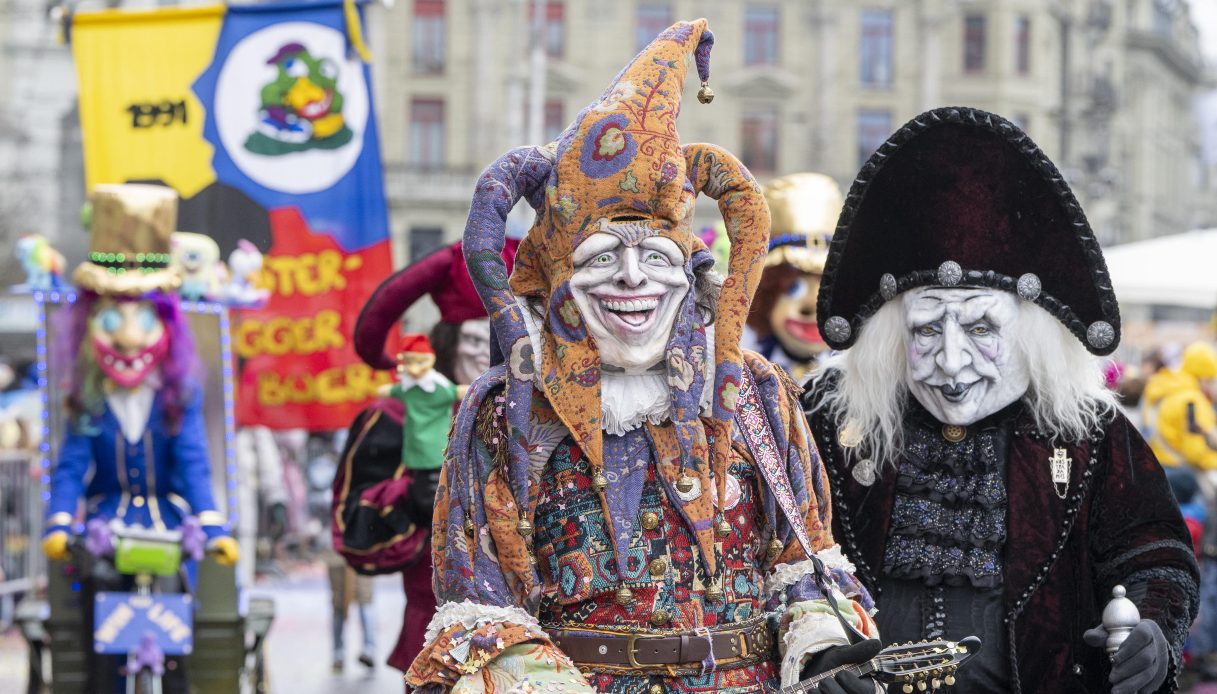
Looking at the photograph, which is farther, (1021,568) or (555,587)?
(1021,568)

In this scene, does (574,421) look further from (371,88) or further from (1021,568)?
(371,88)

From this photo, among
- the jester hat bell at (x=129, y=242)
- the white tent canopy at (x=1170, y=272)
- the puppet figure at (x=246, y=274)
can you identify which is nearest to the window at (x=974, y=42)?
the white tent canopy at (x=1170, y=272)

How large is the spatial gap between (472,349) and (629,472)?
9.63 ft

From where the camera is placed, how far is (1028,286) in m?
4.70

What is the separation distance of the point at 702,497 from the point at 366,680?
671 centimetres

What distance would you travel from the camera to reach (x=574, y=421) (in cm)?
382

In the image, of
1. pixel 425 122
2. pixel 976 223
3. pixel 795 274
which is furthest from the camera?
pixel 425 122

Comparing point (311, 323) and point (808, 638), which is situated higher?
point (311, 323)

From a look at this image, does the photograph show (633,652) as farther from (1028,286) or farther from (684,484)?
(1028,286)

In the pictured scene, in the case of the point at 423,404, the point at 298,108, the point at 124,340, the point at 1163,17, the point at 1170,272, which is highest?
the point at 1163,17

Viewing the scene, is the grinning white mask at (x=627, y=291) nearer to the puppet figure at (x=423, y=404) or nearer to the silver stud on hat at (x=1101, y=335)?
the silver stud on hat at (x=1101, y=335)

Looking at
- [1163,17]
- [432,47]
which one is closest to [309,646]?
[432,47]

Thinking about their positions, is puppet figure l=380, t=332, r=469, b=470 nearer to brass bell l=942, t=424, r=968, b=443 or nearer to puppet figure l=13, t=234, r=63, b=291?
puppet figure l=13, t=234, r=63, b=291

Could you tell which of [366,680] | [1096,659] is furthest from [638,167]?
[366,680]
